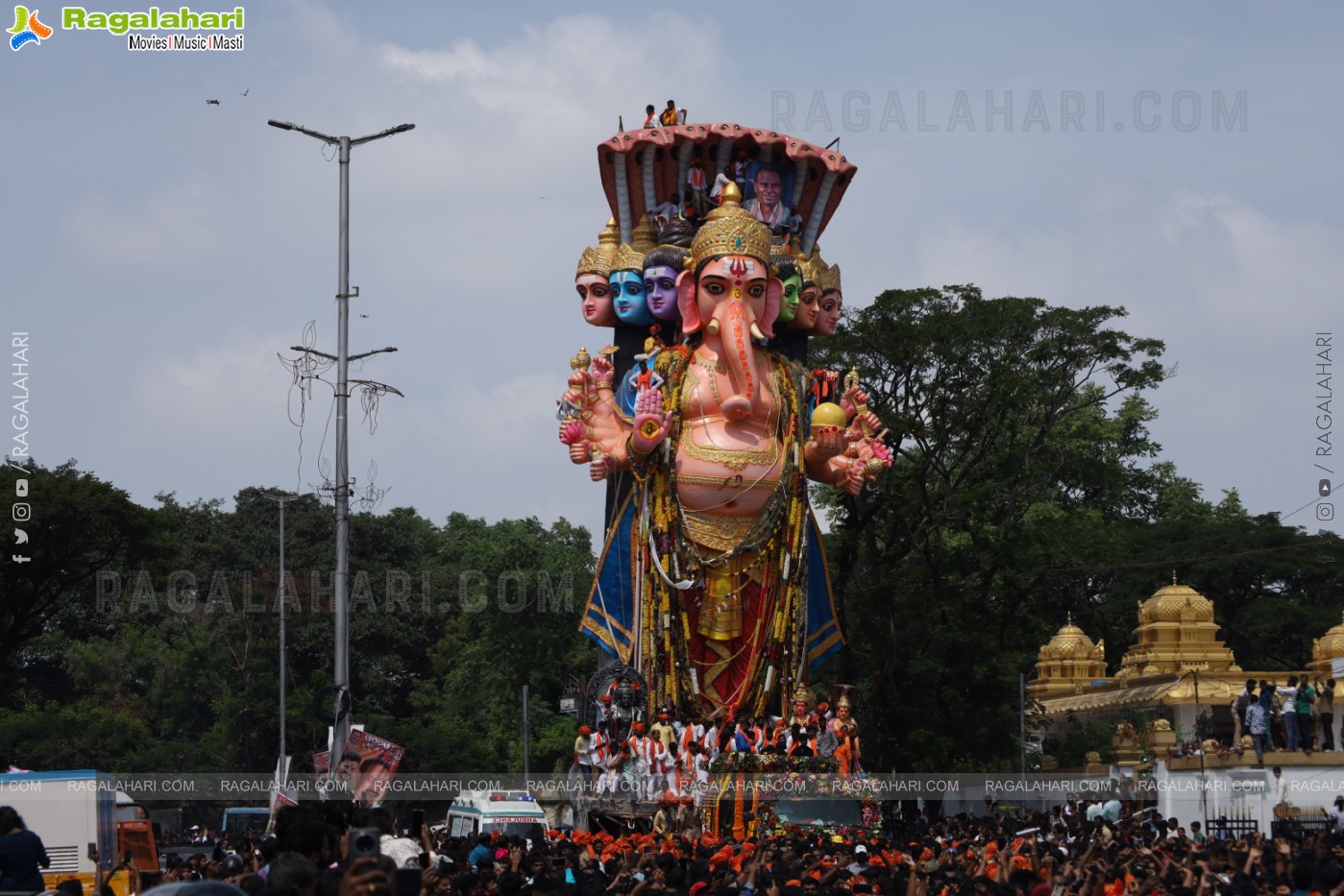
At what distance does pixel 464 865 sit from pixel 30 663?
41132 mm

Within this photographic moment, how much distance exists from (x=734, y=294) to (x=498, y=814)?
8643mm

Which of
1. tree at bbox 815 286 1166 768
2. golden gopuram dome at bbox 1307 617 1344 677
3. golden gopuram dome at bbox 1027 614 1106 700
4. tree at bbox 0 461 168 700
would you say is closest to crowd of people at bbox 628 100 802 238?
tree at bbox 815 286 1166 768

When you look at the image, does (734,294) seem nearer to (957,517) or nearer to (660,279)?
(660,279)

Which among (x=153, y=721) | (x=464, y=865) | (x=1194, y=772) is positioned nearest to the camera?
(x=464, y=865)

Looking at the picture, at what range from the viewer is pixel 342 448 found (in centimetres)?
2267

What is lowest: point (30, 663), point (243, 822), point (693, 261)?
point (243, 822)

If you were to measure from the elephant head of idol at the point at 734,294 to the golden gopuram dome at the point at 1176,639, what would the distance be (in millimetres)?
16294

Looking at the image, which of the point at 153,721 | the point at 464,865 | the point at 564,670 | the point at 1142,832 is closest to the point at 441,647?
the point at 564,670

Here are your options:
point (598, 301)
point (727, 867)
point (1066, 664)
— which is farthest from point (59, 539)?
point (727, 867)

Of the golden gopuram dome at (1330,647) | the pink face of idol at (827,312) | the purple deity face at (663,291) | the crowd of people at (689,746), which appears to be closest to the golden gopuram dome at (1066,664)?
the golden gopuram dome at (1330,647)

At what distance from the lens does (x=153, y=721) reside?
49125 millimetres

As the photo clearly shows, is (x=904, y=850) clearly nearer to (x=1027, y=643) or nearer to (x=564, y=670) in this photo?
(x=1027, y=643)

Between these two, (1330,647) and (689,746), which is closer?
(689,746)

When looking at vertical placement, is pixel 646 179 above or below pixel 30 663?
above
